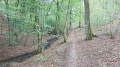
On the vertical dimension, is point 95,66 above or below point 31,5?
below

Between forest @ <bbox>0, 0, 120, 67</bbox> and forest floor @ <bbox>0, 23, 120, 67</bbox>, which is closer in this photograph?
forest floor @ <bbox>0, 23, 120, 67</bbox>

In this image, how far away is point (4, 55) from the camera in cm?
1259

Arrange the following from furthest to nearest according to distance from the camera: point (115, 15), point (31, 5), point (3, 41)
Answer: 1. point (3, 41)
2. point (31, 5)
3. point (115, 15)

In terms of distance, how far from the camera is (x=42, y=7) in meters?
11.2

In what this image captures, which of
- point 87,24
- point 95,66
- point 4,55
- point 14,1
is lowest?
point 4,55

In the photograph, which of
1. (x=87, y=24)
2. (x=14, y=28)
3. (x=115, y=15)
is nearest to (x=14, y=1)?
(x=14, y=28)

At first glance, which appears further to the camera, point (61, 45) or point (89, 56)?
point (61, 45)

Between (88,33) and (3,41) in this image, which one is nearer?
(88,33)

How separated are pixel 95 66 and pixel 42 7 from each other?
8.59m

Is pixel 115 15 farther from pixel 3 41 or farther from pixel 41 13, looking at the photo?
pixel 3 41

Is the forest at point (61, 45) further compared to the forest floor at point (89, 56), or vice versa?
the forest at point (61, 45)

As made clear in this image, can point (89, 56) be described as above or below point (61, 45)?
above

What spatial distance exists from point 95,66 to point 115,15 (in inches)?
235

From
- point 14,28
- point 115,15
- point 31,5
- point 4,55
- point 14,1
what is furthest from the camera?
point 14,1
